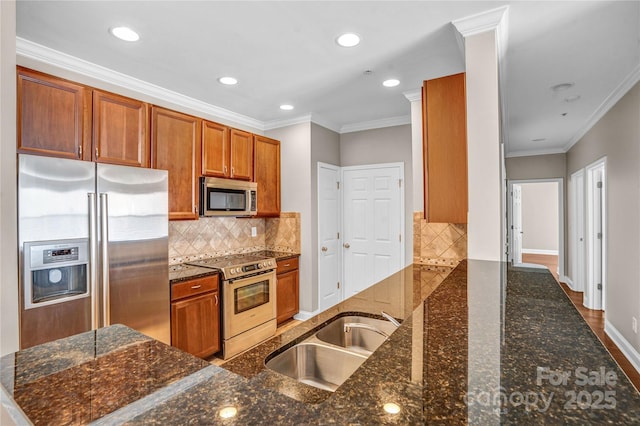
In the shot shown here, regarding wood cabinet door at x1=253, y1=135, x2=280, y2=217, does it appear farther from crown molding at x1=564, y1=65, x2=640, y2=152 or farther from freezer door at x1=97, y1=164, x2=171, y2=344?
crown molding at x1=564, y1=65, x2=640, y2=152

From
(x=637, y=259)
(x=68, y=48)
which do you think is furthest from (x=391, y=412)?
(x=637, y=259)

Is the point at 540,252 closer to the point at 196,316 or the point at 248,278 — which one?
the point at 248,278

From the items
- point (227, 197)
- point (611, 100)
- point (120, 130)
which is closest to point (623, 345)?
point (611, 100)

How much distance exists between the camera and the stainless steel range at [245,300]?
119 inches

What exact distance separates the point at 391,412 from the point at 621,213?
3941mm

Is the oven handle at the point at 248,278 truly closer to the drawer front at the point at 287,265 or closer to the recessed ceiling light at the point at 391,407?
the drawer front at the point at 287,265

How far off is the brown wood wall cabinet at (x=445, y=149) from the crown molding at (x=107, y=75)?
2.39m

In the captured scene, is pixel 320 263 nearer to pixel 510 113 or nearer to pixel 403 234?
pixel 403 234

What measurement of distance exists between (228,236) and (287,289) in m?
0.95

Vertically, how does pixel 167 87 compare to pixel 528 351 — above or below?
above

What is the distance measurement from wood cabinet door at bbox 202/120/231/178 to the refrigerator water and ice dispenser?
1397 mm

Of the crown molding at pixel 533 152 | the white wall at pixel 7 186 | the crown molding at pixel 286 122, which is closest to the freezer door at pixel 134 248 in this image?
the white wall at pixel 7 186

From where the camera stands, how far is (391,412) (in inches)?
20.7

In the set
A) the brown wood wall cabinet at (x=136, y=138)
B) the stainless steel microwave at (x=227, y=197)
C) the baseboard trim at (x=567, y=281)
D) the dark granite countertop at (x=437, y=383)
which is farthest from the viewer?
the baseboard trim at (x=567, y=281)
